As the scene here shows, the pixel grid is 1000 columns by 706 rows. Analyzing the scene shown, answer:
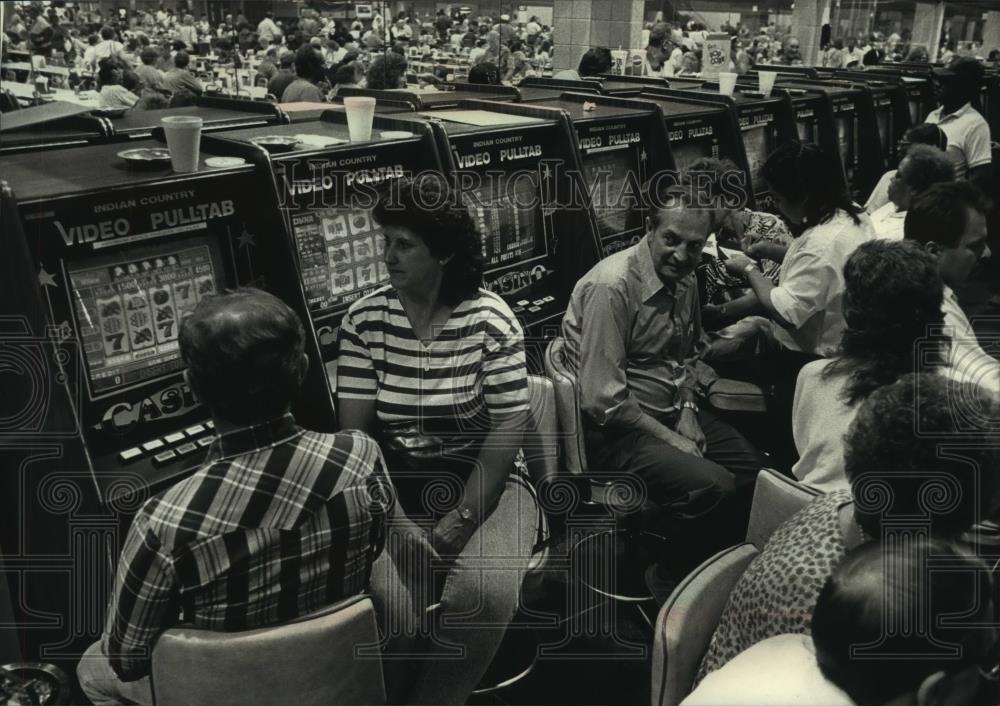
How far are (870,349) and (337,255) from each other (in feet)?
5.15

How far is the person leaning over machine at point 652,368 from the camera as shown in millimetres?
2822

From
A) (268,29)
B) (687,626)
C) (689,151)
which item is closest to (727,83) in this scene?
(689,151)

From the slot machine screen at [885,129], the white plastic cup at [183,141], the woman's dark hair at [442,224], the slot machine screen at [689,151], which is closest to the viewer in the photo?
the white plastic cup at [183,141]

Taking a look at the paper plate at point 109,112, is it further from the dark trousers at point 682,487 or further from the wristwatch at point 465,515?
the dark trousers at point 682,487

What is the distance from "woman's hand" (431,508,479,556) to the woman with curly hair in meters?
0.91

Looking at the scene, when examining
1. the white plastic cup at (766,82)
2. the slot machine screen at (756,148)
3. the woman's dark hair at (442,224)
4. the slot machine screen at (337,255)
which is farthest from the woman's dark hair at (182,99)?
the white plastic cup at (766,82)

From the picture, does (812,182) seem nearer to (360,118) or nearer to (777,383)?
(777,383)

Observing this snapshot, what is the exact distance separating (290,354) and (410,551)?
2.43 ft

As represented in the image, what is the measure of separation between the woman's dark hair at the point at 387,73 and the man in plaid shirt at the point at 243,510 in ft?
17.9

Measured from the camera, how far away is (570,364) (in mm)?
2961

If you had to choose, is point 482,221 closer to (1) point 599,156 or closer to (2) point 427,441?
(1) point 599,156

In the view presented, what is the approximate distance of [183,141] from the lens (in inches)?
88.8

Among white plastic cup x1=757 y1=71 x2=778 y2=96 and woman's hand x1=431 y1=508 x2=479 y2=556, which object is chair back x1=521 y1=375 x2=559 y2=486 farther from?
white plastic cup x1=757 y1=71 x2=778 y2=96

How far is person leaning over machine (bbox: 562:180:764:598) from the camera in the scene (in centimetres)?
282
